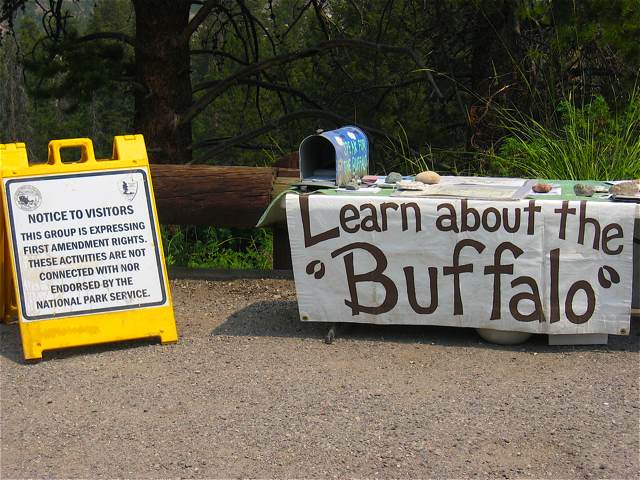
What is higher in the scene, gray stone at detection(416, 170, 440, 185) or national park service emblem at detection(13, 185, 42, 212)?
national park service emblem at detection(13, 185, 42, 212)

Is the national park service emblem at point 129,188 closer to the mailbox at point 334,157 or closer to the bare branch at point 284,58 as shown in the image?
the mailbox at point 334,157

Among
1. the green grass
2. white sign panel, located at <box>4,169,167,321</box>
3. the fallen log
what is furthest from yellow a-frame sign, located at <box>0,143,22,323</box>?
the green grass

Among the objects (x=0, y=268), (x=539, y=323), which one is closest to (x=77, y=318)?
(x=0, y=268)

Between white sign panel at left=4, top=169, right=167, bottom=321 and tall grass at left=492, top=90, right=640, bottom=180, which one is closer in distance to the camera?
white sign panel at left=4, top=169, right=167, bottom=321

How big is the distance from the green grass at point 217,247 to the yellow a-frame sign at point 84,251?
86.8 inches

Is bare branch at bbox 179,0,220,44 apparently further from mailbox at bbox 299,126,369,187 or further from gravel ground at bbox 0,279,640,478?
gravel ground at bbox 0,279,640,478

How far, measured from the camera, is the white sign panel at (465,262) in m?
4.92

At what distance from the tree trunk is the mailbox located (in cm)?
346

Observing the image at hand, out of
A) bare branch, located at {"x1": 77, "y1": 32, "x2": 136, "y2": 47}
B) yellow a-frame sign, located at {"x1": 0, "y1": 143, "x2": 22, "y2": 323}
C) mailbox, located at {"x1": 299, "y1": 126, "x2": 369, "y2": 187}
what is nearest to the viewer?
yellow a-frame sign, located at {"x1": 0, "y1": 143, "x2": 22, "y2": 323}

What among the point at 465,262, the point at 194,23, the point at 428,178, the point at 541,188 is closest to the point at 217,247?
the point at 194,23

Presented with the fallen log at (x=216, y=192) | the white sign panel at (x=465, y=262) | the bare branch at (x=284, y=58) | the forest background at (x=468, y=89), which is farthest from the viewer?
the bare branch at (x=284, y=58)

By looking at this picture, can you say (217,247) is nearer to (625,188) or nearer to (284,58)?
(284,58)

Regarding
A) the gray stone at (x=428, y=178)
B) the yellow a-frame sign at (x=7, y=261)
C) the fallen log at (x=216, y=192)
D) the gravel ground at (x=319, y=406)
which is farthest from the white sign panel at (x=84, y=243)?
the gray stone at (x=428, y=178)

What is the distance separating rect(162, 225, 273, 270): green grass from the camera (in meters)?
7.73
